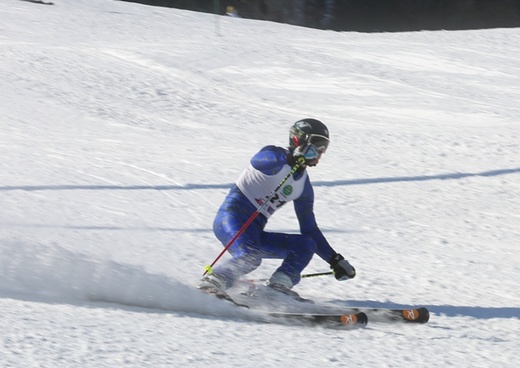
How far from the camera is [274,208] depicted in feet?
19.2

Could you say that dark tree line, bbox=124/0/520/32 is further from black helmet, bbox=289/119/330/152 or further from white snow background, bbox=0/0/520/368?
black helmet, bbox=289/119/330/152

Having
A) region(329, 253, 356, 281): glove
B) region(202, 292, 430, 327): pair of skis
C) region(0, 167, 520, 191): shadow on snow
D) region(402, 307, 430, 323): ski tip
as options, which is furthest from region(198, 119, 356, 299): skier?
region(0, 167, 520, 191): shadow on snow

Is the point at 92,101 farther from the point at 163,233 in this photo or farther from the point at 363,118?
the point at 163,233

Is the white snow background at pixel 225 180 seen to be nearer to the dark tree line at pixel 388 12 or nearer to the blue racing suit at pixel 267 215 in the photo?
the blue racing suit at pixel 267 215

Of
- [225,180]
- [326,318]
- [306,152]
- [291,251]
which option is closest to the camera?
[326,318]

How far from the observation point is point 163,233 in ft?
24.5

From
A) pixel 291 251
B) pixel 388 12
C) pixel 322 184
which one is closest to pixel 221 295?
pixel 291 251

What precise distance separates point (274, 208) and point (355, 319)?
33.9 inches

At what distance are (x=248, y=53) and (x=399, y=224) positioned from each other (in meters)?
7.50

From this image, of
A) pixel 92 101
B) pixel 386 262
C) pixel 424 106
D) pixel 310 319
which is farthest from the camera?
pixel 424 106

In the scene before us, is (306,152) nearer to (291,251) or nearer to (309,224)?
(309,224)

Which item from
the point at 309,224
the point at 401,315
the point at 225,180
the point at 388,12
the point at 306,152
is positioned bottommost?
the point at 225,180

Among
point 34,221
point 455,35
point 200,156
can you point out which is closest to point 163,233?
point 34,221

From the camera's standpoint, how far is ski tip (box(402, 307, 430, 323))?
567 centimetres
